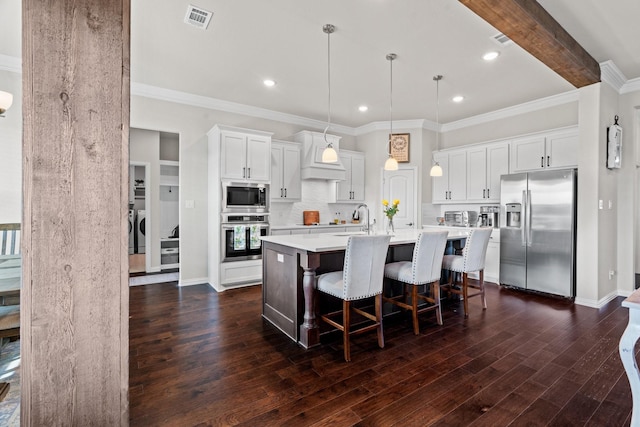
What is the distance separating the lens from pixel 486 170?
5352mm

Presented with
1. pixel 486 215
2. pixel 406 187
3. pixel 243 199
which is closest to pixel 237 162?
pixel 243 199

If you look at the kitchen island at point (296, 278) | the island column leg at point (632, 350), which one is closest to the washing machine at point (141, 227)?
the kitchen island at point (296, 278)

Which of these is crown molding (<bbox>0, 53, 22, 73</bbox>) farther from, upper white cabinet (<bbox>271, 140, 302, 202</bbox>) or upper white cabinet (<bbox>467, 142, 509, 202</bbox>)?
upper white cabinet (<bbox>467, 142, 509, 202</bbox>)

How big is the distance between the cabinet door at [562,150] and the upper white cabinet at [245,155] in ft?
13.6

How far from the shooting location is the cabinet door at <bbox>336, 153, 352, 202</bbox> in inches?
245

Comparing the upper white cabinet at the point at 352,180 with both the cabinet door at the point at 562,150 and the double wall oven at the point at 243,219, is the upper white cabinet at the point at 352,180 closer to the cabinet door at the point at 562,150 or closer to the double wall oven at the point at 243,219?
the double wall oven at the point at 243,219

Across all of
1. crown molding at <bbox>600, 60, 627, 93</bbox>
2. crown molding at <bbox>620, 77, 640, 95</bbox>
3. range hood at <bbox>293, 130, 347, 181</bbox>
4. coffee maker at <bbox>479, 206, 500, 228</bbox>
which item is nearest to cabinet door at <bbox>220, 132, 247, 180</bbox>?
range hood at <bbox>293, 130, 347, 181</bbox>

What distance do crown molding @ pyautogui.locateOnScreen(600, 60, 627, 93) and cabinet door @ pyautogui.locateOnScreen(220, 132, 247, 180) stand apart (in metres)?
4.64

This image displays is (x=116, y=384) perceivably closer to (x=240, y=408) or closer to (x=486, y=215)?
(x=240, y=408)

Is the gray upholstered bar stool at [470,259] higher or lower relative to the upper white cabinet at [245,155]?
lower

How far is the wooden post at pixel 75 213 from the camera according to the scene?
1131 millimetres

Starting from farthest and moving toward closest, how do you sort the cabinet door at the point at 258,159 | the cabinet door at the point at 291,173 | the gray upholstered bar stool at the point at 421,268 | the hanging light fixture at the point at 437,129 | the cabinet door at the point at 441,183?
the cabinet door at the point at 441,183, the cabinet door at the point at 291,173, the cabinet door at the point at 258,159, the hanging light fixture at the point at 437,129, the gray upholstered bar stool at the point at 421,268

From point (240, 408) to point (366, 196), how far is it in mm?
5118

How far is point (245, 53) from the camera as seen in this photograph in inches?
139
